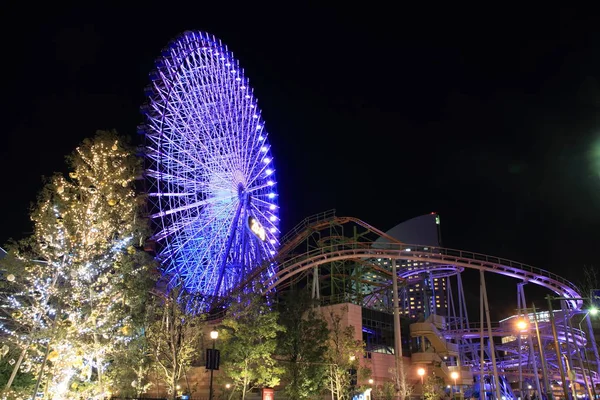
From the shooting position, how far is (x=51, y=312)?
16016 mm

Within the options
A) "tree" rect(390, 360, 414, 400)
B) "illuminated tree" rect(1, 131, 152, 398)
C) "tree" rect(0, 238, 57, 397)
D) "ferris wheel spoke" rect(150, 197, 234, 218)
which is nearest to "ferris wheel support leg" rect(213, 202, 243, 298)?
"ferris wheel spoke" rect(150, 197, 234, 218)

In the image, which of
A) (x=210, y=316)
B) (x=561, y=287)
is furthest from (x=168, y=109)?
(x=561, y=287)

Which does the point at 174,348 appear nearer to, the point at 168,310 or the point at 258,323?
the point at 168,310

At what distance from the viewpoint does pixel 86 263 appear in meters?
16.4

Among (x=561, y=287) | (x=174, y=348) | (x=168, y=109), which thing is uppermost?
(x=168, y=109)

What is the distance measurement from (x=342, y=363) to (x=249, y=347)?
225 inches

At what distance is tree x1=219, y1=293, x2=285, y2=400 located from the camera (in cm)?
2286

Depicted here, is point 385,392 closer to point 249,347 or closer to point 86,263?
point 249,347

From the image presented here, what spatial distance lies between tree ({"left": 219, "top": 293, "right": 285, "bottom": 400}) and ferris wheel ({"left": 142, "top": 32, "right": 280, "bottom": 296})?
10966 mm

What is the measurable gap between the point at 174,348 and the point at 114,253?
4619 millimetres

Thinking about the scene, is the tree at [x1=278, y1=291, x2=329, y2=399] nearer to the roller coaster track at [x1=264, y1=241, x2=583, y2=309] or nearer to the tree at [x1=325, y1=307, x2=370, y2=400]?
the tree at [x1=325, y1=307, x2=370, y2=400]

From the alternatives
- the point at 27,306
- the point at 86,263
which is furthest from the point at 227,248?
the point at 27,306

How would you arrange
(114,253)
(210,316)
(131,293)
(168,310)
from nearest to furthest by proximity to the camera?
1. (114,253)
2. (131,293)
3. (168,310)
4. (210,316)

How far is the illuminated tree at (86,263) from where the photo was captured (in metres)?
15.7
